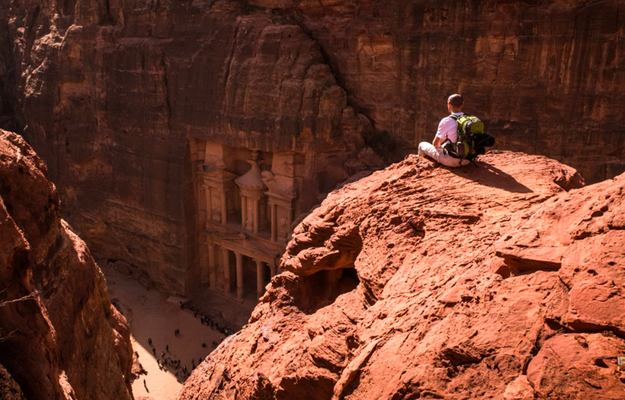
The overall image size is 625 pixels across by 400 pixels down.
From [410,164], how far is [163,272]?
19195mm

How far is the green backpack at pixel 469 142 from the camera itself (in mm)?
7375

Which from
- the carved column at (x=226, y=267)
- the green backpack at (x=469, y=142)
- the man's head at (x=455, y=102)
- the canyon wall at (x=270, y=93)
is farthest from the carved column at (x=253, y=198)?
the green backpack at (x=469, y=142)

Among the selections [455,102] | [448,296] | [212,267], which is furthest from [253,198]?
[448,296]

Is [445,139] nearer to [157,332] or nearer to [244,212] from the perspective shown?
[244,212]

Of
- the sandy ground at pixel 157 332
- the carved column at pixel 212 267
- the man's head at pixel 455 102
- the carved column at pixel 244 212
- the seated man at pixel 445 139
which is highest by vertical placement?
the man's head at pixel 455 102

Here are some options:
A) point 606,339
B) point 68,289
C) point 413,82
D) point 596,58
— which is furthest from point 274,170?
point 606,339

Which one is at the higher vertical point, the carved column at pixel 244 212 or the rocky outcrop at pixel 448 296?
the rocky outcrop at pixel 448 296

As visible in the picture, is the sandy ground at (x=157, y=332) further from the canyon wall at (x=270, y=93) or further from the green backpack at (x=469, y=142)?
the green backpack at (x=469, y=142)

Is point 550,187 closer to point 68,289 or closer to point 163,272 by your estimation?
point 68,289

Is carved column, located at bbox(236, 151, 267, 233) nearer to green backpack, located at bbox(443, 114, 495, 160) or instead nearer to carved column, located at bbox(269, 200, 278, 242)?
carved column, located at bbox(269, 200, 278, 242)

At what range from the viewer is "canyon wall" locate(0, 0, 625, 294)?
17.7m

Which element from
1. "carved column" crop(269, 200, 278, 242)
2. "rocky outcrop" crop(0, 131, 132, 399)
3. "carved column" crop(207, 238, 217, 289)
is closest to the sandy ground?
"carved column" crop(207, 238, 217, 289)

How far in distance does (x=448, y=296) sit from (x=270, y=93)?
16742 mm

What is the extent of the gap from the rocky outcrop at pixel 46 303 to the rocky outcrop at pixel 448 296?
5.20 feet
